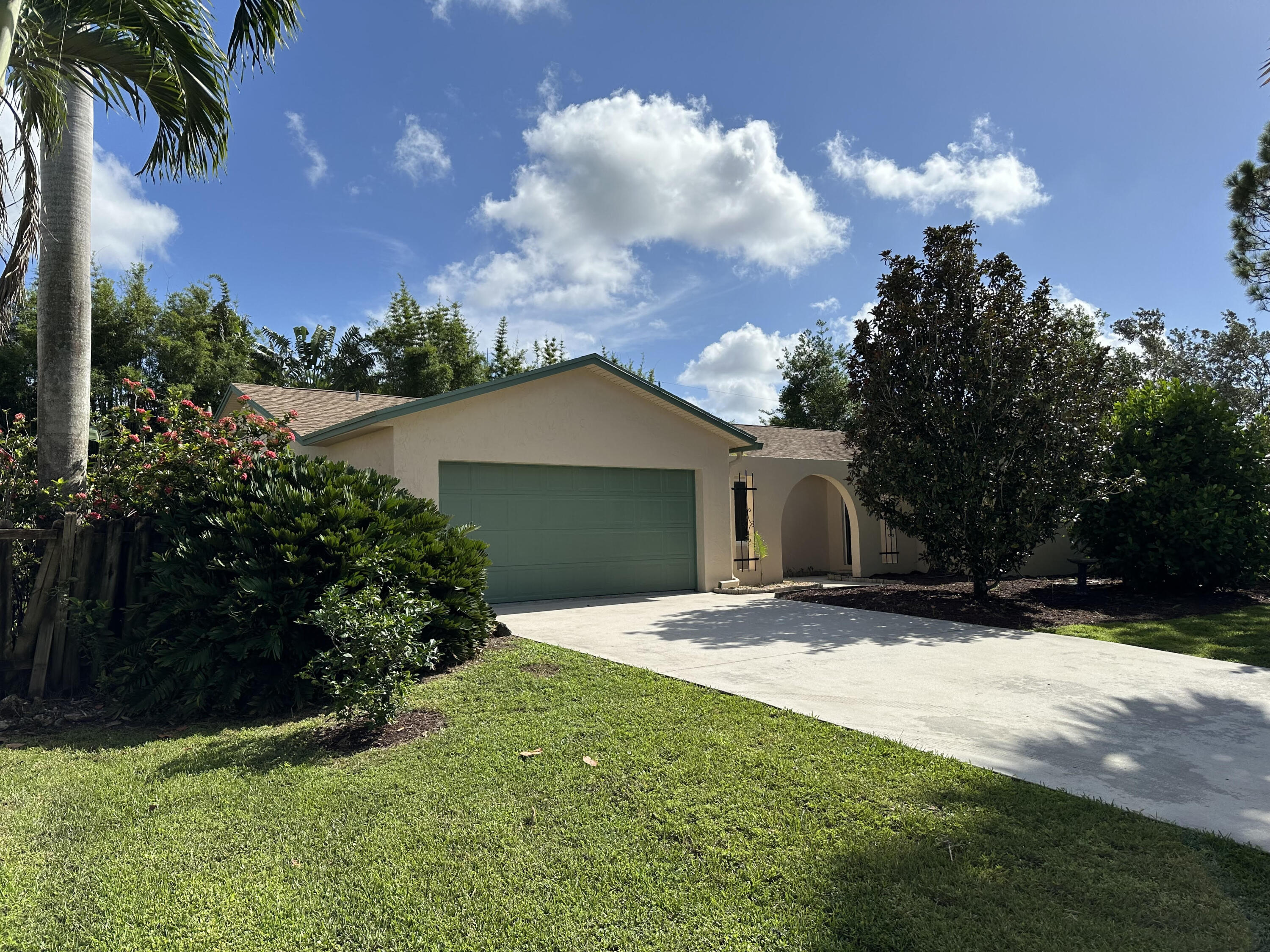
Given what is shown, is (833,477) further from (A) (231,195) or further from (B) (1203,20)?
(A) (231,195)

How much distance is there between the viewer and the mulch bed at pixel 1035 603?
9484 millimetres

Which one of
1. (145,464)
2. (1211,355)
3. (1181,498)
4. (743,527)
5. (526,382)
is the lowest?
(743,527)

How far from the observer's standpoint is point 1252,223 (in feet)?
37.1

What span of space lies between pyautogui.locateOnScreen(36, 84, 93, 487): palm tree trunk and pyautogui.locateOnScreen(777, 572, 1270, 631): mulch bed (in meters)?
9.54

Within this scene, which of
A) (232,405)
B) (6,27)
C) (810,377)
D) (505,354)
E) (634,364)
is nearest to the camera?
(6,27)

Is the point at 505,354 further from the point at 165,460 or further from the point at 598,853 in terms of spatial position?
the point at 598,853

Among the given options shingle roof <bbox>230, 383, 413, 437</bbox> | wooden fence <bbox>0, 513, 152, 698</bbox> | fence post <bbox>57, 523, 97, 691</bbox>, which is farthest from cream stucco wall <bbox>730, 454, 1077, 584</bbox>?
fence post <bbox>57, 523, 97, 691</bbox>

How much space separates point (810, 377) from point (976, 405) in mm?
26106

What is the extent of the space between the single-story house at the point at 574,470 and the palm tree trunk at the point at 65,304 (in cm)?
359

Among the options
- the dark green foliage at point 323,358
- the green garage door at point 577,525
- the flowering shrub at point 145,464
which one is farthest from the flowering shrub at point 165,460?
the dark green foliage at point 323,358

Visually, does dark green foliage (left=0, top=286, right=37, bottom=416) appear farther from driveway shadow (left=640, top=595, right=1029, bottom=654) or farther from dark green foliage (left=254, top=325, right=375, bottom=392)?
driveway shadow (left=640, top=595, right=1029, bottom=654)

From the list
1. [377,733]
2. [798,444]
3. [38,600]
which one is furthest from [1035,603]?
[38,600]

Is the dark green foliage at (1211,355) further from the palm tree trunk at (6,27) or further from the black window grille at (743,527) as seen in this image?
the palm tree trunk at (6,27)

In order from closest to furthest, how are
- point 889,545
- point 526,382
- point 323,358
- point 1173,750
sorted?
point 1173,750 < point 526,382 < point 889,545 < point 323,358
